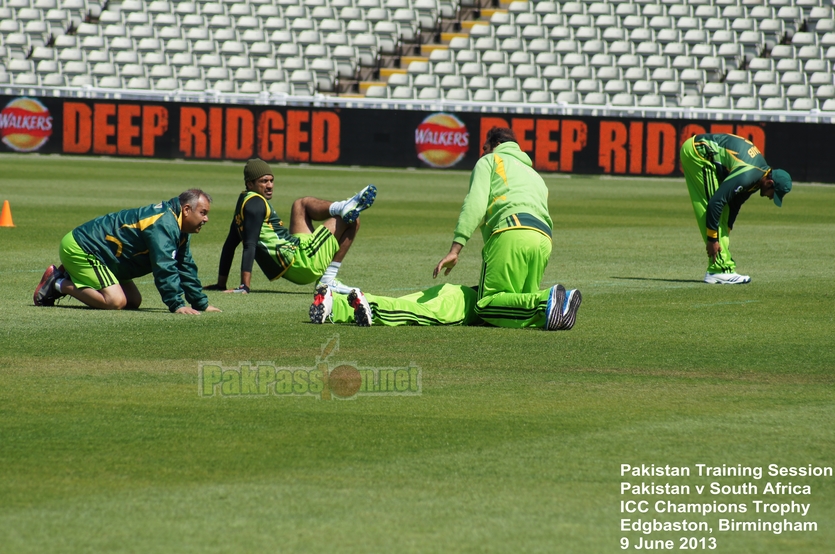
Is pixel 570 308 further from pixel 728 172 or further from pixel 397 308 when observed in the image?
pixel 728 172

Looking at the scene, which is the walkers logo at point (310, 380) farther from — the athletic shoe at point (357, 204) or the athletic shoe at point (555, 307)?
the athletic shoe at point (357, 204)

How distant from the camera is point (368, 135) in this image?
33938mm

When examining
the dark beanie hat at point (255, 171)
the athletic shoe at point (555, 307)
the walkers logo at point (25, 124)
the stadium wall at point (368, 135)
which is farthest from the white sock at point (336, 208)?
the walkers logo at point (25, 124)

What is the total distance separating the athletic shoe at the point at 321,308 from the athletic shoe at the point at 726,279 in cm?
509

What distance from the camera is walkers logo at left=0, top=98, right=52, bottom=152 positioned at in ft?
117

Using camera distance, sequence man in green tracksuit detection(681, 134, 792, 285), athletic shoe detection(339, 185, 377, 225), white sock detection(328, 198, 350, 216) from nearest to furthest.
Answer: athletic shoe detection(339, 185, 377, 225), white sock detection(328, 198, 350, 216), man in green tracksuit detection(681, 134, 792, 285)

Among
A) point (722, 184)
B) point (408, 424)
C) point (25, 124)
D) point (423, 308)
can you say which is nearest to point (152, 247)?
point (423, 308)

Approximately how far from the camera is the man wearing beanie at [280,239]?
11234 millimetres

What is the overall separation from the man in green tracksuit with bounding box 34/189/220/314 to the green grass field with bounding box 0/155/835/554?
199mm

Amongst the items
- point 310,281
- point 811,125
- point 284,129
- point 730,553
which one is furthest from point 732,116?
point 730,553

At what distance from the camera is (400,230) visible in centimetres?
1862

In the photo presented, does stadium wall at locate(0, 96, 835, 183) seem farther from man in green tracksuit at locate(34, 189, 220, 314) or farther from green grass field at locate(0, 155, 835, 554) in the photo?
man in green tracksuit at locate(34, 189, 220, 314)

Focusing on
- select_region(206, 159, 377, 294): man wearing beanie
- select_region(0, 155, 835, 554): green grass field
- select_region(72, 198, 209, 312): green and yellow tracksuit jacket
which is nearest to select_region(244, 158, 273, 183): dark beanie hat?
select_region(206, 159, 377, 294): man wearing beanie

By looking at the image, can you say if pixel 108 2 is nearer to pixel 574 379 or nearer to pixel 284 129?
pixel 284 129
